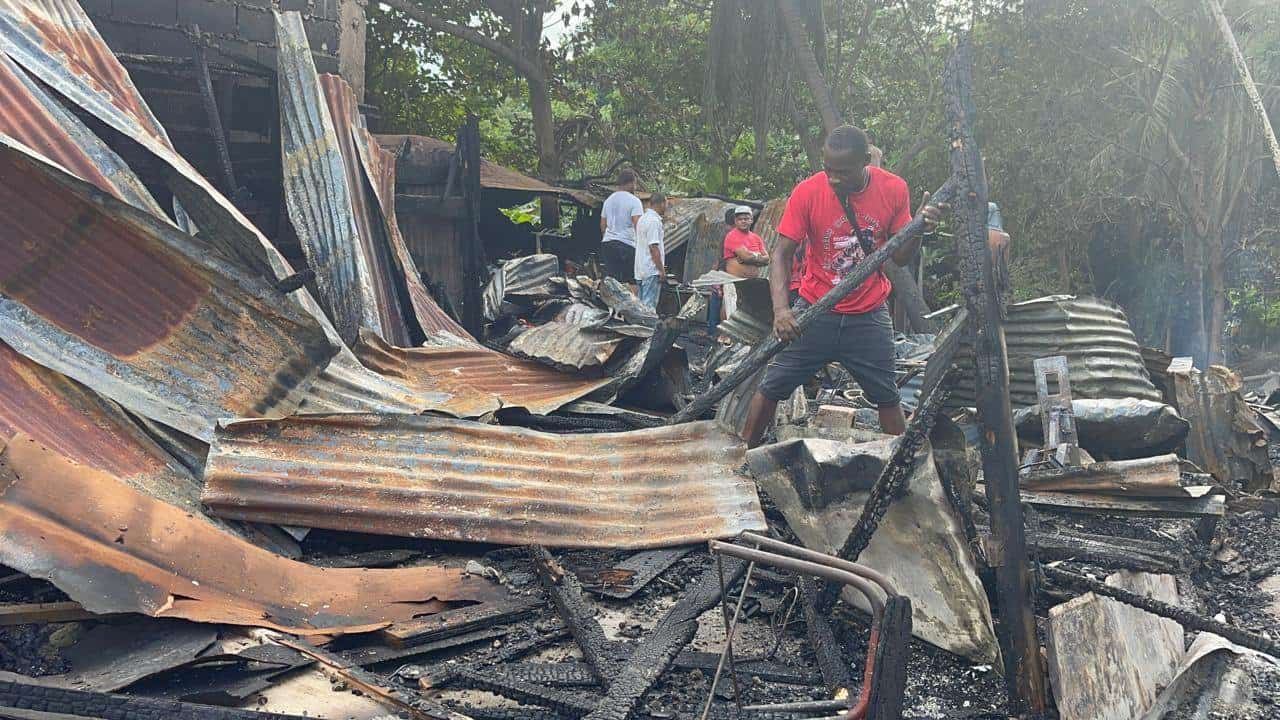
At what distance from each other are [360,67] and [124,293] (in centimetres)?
663

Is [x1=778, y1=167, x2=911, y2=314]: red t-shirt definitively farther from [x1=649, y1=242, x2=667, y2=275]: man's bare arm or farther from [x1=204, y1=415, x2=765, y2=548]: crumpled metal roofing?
[x1=649, y1=242, x2=667, y2=275]: man's bare arm

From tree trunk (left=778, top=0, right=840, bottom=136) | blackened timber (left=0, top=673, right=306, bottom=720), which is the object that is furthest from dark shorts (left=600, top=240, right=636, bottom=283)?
blackened timber (left=0, top=673, right=306, bottom=720)

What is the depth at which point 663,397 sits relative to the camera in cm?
662

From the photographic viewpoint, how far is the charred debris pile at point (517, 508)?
288cm

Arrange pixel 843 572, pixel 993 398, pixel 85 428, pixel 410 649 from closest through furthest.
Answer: pixel 843 572 < pixel 993 398 < pixel 410 649 < pixel 85 428

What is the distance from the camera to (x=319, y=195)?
658cm

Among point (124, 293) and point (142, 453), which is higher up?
point (124, 293)

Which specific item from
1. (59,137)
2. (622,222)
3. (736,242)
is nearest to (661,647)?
(59,137)

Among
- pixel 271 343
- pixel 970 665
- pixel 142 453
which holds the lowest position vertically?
pixel 970 665

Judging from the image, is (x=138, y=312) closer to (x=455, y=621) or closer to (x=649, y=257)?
(x=455, y=621)

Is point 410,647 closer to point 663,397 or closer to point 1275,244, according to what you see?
point 663,397

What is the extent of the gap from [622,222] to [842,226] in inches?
284

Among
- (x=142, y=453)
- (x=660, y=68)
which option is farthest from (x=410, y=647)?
(x=660, y=68)

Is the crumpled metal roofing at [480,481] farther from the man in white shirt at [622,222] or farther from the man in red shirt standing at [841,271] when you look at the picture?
the man in white shirt at [622,222]
